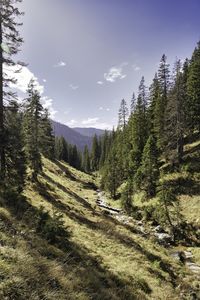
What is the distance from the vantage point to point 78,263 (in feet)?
36.7

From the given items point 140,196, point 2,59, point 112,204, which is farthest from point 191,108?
point 2,59

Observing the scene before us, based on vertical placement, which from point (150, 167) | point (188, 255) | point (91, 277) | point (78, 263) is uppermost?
point (150, 167)

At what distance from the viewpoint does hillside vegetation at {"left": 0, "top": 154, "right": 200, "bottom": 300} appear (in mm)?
6488

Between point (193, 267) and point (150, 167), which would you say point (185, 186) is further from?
point (193, 267)

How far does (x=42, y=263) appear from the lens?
7781 mm

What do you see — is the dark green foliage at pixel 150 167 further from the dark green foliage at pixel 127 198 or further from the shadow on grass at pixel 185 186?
the dark green foliage at pixel 127 198

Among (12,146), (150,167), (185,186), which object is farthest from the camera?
(150,167)

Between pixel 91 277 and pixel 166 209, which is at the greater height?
pixel 91 277

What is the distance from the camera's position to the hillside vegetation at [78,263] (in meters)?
6.49

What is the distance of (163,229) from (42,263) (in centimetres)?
2044

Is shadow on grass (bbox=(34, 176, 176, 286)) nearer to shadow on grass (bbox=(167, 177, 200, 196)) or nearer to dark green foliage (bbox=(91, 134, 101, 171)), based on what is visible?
shadow on grass (bbox=(167, 177, 200, 196))

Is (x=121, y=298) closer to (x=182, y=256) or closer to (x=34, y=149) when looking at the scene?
(x=182, y=256)

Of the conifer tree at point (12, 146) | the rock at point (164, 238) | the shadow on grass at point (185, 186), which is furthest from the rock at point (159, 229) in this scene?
the conifer tree at point (12, 146)

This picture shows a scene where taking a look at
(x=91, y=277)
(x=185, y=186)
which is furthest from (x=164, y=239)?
(x=91, y=277)
